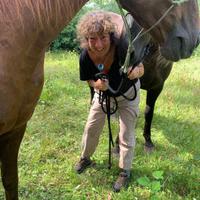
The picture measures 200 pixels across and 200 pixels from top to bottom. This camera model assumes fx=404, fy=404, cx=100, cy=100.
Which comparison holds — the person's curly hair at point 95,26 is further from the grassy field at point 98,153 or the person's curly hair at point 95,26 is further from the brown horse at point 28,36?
the grassy field at point 98,153

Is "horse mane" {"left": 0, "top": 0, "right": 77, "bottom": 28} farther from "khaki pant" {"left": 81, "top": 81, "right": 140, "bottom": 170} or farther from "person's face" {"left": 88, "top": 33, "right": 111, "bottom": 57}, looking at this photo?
"khaki pant" {"left": 81, "top": 81, "right": 140, "bottom": 170}

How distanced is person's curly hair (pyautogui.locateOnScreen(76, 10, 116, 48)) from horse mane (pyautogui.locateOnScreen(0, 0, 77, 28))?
653 millimetres

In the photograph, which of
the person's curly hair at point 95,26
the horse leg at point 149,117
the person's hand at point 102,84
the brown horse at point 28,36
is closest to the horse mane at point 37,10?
the brown horse at point 28,36

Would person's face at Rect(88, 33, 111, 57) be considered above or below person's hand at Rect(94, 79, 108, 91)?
above

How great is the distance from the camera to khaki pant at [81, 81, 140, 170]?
2943 millimetres

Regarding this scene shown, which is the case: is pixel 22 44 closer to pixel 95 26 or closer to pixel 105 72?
pixel 95 26

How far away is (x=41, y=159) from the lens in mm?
3297

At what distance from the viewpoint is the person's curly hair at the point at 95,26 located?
2.54 meters

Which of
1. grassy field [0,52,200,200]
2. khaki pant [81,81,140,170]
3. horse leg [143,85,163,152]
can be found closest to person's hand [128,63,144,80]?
khaki pant [81,81,140,170]

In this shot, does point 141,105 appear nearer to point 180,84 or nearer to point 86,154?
point 180,84

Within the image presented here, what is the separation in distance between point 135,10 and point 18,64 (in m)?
0.60

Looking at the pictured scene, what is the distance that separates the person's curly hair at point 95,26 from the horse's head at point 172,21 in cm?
61

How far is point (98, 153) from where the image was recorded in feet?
11.3

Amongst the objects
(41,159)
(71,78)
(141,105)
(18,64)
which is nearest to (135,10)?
(18,64)
